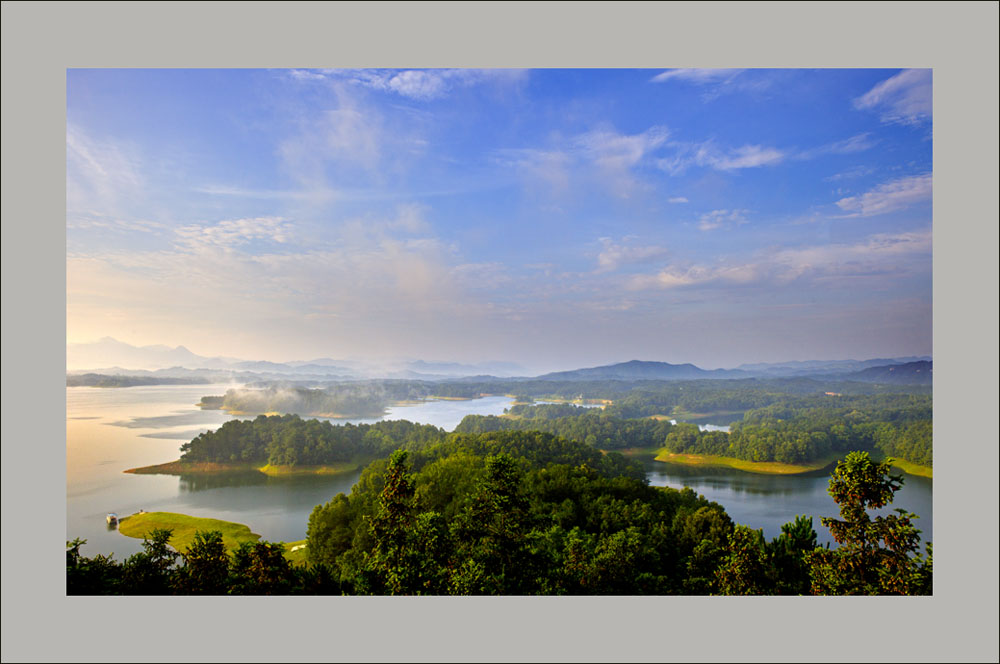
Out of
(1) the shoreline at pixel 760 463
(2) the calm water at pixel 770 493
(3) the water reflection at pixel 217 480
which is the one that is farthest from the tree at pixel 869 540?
(3) the water reflection at pixel 217 480

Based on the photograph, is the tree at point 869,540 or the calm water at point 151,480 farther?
the calm water at point 151,480

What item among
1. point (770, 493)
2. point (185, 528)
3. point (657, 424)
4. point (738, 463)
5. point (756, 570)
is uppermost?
point (657, 424)

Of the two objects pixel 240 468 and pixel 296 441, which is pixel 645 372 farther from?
pixel 240 468

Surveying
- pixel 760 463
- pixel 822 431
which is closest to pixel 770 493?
pixel 760 463

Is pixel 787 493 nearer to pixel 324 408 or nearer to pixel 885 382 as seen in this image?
pixel 885 382

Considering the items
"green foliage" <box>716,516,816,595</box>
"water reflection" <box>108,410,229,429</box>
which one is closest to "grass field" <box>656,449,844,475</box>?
"green foliage" <box>716,516,816,595</box>

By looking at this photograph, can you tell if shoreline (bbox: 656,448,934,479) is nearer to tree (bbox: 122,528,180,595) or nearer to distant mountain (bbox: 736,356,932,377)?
distant mountain (bbox: 736,356,932,377)

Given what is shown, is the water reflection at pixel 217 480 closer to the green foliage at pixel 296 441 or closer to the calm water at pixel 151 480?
the calm water at pixel 151 480
